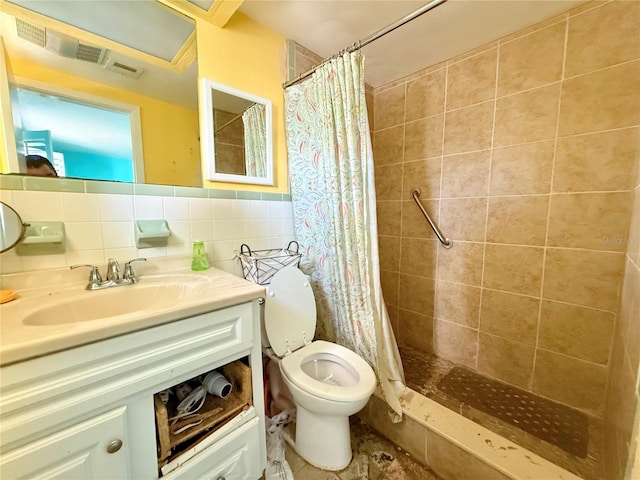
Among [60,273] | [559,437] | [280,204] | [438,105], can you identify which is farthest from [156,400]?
[438,105]

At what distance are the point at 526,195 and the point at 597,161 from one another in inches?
11.6

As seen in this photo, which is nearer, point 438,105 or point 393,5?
point 393,5

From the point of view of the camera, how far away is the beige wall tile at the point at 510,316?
1.42 m

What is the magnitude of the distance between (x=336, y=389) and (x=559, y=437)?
1.12 metres

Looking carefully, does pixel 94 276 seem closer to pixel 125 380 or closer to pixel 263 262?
pixel 125 380

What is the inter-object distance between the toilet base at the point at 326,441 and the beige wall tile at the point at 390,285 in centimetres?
108

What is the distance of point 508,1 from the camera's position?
1170 millimetres

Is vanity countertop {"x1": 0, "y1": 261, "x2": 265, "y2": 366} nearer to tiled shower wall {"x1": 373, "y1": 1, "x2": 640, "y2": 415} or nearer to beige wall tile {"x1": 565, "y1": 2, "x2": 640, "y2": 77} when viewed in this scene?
tiled shower wall {"x1": 373, "y1": 1, "x2": 640, "y2": 415}

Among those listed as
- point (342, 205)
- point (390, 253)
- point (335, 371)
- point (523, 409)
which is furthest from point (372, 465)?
point (390, 253)

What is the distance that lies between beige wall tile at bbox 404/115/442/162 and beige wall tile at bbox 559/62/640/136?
2.00ft

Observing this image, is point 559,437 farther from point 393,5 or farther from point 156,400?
point 393,5

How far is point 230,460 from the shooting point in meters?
0.87

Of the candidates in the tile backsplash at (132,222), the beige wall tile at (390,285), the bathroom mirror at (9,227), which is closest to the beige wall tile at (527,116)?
the beige wall tile at (390,285)

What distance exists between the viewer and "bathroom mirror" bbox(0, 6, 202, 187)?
0.81 m
